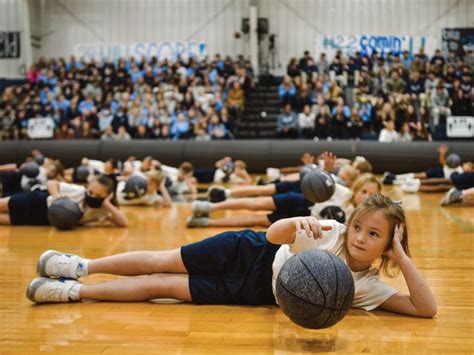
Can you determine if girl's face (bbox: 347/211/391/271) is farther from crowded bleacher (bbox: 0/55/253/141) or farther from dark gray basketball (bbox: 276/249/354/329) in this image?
crowded bleacher (bbox: 0/55/253/141)

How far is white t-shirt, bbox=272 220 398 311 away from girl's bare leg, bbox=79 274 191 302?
Answer: 657 mm

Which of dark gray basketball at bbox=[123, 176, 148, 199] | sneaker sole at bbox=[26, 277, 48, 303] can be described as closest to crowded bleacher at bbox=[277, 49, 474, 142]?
dark gray basketball at bbox=[123, 176, 148, 199]

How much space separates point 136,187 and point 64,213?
266 centimetres

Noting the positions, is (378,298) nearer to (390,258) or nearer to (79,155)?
(390,258)

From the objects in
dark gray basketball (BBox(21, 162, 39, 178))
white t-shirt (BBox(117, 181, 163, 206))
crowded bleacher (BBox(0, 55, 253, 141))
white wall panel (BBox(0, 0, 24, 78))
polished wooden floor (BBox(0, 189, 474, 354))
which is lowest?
white t-shirt (BBox(117, 181, 163, 206))

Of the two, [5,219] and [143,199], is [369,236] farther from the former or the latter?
[143,199]

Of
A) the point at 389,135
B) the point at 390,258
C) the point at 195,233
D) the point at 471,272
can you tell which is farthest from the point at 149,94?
the point at 390,258

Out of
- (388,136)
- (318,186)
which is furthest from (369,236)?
(388,136)

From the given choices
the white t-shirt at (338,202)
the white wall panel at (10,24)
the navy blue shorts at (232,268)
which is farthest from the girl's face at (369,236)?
the white wall panel at (10,24)

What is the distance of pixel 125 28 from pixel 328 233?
23.5m

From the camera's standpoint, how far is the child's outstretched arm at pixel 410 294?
144 inches

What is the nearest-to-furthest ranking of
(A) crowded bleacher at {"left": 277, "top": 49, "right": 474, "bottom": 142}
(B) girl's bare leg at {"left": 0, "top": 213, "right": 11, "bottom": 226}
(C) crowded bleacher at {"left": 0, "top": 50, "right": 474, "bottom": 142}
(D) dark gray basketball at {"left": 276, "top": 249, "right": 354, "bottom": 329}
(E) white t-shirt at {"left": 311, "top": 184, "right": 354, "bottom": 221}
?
1. (D) dark gray basketball at {"left": 276, "top": 249, "right": 354, "bottom": 329}
2. (E) white t-shirt at {"left": 311, "top": 184, "right": 354, "bottom": 221}
3. (B) girl's bare leg at {"left": 0, "top": 213, "right": 11, "bottom": 226}
4. (A) crowded bleacher at {"left": 277, "top": 49, "right": 474, "bottom": 142}
5. (C) crowded bleacher at {"left": 0, "top": 50, "right": 474, "bottom": 142}

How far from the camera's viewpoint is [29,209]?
8109mm

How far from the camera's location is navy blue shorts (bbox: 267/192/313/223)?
7503 millimetres
